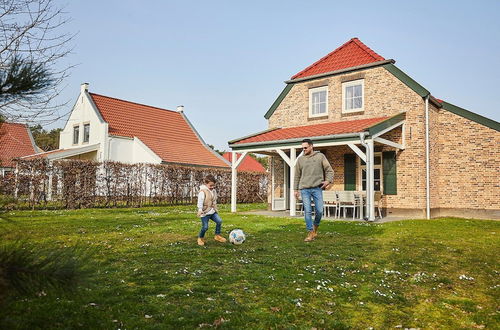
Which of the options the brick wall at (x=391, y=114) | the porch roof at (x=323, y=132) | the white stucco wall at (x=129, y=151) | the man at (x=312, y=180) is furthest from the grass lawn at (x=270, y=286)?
the white stucco wall at (x=129, y=151)

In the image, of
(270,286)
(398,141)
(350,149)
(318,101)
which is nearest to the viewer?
(270,286)

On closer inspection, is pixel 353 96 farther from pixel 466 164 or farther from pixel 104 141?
pixel 104 141

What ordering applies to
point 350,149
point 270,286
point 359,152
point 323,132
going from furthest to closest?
point 350,149, point 323,132, point 359,152, point 270,286

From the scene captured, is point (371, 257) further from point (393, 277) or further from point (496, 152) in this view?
point (496, 152)

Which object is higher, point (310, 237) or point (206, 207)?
point (206, 207)

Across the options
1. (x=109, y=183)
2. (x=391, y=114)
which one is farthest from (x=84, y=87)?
(x=391, y=114)

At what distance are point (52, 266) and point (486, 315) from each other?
3.85 meters

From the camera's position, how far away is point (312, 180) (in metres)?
8.03

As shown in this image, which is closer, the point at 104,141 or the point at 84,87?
the point at 104,141

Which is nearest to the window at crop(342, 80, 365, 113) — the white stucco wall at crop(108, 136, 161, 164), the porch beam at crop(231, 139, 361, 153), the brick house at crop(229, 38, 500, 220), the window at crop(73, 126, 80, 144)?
the brick house at crop(229, 38, 500, 220)

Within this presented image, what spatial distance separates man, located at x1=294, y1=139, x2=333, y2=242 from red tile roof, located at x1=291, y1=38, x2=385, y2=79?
8.96 m

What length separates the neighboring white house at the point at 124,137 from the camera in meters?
25.3

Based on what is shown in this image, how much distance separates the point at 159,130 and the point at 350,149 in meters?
18.2

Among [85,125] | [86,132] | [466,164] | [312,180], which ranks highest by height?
[85,125]
